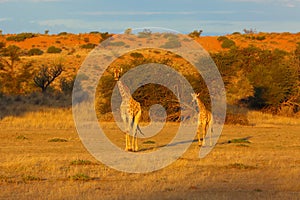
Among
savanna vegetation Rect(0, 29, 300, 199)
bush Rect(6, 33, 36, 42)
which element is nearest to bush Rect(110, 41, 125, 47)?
savanna vegetation Rect(0, 29, 300, 199)

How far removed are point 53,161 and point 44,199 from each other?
4.80 metres

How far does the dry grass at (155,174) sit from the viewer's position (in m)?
10.6

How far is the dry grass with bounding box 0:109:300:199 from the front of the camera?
418 inches

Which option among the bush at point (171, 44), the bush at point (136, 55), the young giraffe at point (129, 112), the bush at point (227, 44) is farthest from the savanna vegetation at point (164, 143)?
the bush at point (227, 44)

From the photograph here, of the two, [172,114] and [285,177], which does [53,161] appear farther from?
[172,114]

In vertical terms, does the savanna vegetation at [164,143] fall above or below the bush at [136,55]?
below

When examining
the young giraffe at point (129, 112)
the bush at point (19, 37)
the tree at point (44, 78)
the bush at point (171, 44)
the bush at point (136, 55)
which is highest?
the bush at point (19, 37)

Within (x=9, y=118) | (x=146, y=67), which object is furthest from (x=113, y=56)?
(x=9, y=118)

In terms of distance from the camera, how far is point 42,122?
91.2 feet

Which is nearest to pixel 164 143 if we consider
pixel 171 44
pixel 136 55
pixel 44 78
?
pixel 44 78

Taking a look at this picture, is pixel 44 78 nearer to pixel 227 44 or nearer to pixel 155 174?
pixel 155 174

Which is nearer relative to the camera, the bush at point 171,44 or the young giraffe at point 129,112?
the young giraffe at point 129,112

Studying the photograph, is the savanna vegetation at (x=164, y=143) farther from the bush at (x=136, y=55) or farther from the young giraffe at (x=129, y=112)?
the bush at (x=136, y=55)

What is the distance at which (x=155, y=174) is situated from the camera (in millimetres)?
12836
